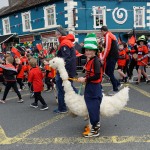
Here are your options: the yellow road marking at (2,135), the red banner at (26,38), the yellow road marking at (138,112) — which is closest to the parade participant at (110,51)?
the yellow road marking at (138,112)

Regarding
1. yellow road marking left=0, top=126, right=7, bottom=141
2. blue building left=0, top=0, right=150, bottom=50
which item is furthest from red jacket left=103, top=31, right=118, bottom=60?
blue building left=0, top=0, right=150, bottom=50

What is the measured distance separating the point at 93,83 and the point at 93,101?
1.03ft

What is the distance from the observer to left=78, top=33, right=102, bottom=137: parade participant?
4.73 m

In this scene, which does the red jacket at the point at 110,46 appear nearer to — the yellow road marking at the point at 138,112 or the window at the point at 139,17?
the yellow road marking at the point at 138,112

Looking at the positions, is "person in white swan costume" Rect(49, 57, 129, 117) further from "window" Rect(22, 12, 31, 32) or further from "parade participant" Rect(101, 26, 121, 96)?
"window" Rect(22, 12, 31, 32)

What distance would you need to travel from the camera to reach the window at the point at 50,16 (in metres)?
24.8

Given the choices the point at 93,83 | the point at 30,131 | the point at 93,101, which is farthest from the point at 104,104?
the point at 30,131

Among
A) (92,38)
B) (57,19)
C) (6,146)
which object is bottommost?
(6,146)

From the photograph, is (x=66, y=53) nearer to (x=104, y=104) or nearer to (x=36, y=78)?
(x=36, y=78)

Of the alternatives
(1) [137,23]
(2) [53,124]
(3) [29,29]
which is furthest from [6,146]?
(3) [29,29]

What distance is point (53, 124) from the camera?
18.8 feet

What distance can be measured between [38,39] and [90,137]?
896 inches

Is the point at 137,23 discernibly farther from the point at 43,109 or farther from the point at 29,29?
→ the point at 43,109

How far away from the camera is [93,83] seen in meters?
4.83
